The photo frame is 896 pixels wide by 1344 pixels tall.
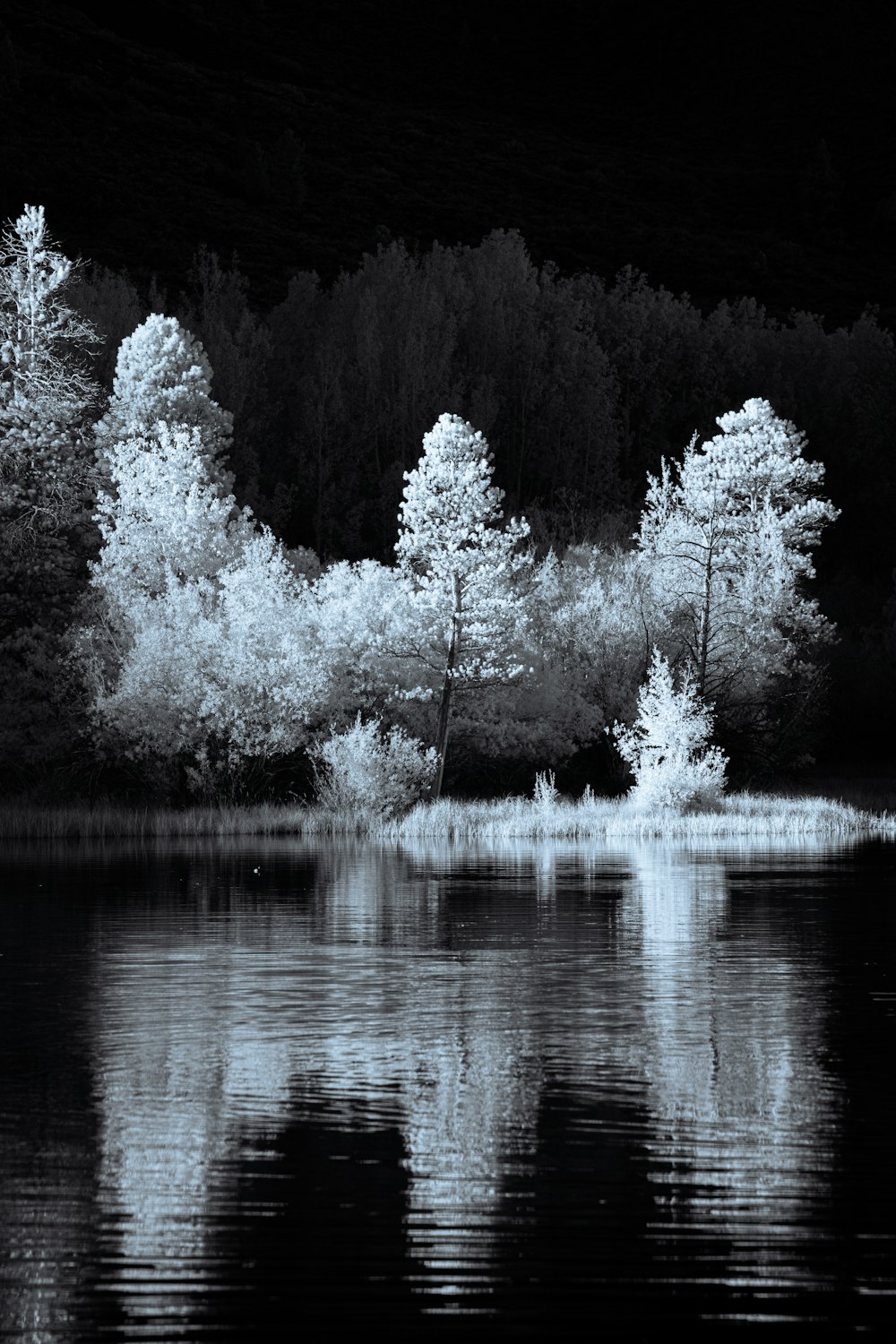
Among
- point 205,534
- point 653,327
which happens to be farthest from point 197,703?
point 653,327

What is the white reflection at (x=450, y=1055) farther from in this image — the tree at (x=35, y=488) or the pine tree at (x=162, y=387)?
the pine tree at (x=162, y=387)

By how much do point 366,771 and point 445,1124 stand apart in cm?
3922

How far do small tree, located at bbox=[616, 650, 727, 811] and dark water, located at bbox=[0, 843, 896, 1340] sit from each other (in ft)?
80.0

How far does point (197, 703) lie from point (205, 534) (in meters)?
5.31

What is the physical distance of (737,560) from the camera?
68250mm

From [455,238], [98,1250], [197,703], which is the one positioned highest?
[455,238]

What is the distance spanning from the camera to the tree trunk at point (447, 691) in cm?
5844

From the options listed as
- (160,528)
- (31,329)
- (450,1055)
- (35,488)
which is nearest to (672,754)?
(160,528)

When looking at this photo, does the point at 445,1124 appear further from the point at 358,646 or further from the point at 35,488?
the point at 35,488

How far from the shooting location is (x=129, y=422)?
62844 millimetres

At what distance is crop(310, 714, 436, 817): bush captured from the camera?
54344 millimetres

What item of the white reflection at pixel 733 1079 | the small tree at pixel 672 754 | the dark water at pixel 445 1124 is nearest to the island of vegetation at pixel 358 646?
the small tree at pixel 672 754

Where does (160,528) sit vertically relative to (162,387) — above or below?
below

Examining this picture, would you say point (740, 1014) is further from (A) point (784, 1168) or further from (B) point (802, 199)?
(B) point (802, 199)
